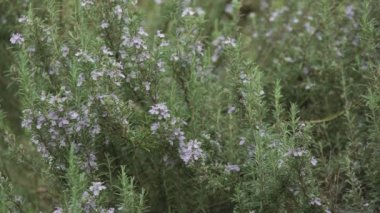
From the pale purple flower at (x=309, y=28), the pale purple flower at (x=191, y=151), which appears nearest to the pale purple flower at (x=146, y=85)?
the pale purple flower at (x=191, y=151)

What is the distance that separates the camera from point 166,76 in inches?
110

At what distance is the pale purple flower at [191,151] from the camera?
2.49 m

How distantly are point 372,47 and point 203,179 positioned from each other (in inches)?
41.3

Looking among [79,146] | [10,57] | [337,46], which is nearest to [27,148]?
[10,57]

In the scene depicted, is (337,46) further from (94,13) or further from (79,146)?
(79,146)

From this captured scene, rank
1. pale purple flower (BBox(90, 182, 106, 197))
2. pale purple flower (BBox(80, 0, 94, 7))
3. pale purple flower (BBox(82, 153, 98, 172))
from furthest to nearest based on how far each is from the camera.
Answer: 1. pale purple flower (BBox(80, 0, 94, 7))
2. pale purple flower (BBox(82, 153, 98, 172))
3. pale purple flower (BBox(90, 182, 106, 197))

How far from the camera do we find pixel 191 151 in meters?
2.50

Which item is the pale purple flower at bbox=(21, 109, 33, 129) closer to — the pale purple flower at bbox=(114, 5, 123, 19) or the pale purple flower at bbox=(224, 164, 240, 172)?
the pale purple flower at bbox=(114, 5, 123, 19)

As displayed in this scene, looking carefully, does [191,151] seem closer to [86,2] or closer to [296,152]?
[296,152]

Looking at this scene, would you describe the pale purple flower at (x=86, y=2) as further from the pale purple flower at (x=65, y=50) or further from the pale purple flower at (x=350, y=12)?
the pale purple flower at (x=350, y=12)

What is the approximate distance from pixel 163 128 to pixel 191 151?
0.16m

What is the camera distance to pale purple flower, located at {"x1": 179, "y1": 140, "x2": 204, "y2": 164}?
2492 millimetres

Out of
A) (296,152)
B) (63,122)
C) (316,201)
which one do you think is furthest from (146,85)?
(316,201)

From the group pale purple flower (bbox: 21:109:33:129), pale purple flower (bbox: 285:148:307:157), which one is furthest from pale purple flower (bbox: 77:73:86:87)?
pale purple flower (bbox: 285:148:307:157)
